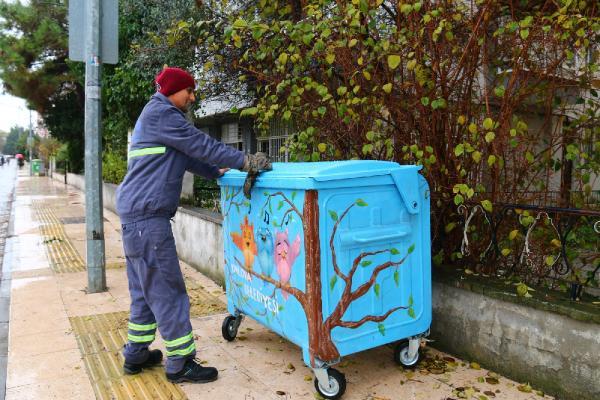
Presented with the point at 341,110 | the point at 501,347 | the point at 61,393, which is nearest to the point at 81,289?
the point at 61,393

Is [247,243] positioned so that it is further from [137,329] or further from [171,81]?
[171,81]

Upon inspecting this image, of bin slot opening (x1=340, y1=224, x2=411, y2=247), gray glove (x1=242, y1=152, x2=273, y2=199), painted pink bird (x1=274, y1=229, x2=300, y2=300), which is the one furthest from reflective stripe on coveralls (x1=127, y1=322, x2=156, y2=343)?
bin slot opening (x1=340, y1=224, x2=411, y2=247)

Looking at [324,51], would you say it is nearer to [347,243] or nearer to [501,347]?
[347,243]

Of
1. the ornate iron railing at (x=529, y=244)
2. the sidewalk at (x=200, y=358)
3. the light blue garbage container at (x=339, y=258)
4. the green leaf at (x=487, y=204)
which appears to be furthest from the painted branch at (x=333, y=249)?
the ornate iron railing at (x=529, y=244)

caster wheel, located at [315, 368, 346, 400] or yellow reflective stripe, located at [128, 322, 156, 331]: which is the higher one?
yellow reflective stripe, located at [128, 322, 156, 331]

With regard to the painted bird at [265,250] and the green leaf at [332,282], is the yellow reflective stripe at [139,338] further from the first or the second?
the green leaf at [332,282]

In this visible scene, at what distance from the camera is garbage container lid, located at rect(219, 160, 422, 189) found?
115 inches

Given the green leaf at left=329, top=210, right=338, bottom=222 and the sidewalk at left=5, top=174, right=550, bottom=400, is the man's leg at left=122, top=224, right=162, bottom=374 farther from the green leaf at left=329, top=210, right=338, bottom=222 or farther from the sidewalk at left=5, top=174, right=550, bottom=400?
→ the green leaf at left=329, top=210, right=338, bottom=222

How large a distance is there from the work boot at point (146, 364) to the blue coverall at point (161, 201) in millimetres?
267

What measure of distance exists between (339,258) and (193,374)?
129 centimetres

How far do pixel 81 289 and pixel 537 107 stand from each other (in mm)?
5030

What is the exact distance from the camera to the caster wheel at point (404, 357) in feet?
11.7

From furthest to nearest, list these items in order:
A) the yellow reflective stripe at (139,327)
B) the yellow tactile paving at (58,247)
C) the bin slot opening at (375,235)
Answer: the yellow tactile paving at (58,247) < the yellow reflective stripe at (139,327) < the bin slot opening at (375,235)

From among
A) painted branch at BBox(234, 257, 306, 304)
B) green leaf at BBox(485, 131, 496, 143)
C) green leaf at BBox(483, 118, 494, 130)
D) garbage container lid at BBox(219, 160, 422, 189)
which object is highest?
green leaf at BBox(483, 118, 494, 130)
